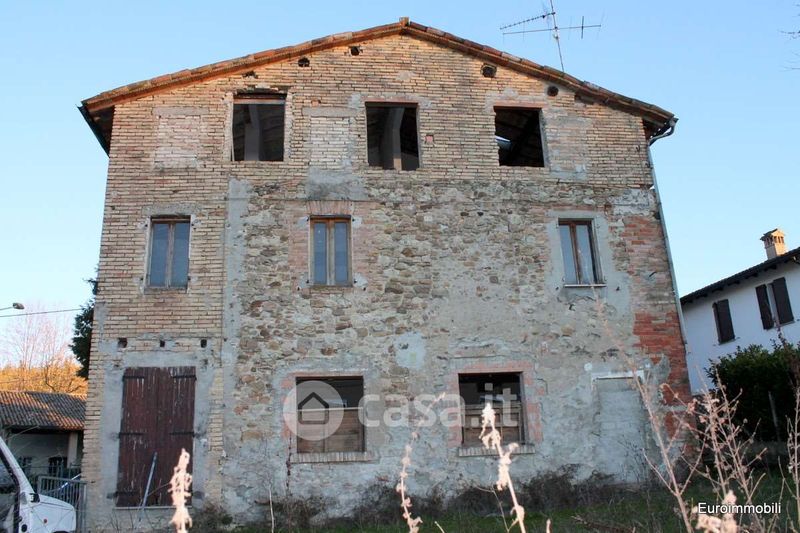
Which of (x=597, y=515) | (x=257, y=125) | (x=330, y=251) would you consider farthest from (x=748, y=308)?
(x=257, y=125)

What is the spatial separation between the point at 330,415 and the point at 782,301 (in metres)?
14.6

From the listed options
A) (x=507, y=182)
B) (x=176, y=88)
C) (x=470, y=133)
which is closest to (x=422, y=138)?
(x=470, y=133)

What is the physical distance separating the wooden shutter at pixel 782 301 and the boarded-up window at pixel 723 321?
2.01 meters

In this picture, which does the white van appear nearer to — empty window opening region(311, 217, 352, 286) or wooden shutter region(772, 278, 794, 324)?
empty window opening region(311, 217, 352, 286)

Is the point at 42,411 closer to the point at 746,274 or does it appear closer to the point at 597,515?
the point at 597,515

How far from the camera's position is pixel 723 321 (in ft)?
73.4

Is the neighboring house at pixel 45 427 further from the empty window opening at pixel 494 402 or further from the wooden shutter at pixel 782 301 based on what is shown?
the wooden shutter at pixel 782 301

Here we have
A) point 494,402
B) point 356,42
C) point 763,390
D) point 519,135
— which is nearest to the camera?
point 494,402

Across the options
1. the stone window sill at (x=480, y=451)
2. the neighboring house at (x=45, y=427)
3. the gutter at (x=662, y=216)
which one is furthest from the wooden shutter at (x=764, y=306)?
the neighboring house at (x=45, y=427)

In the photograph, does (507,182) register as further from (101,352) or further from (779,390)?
(101,352)

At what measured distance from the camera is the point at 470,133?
13.5m

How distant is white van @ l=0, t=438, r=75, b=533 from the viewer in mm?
7266

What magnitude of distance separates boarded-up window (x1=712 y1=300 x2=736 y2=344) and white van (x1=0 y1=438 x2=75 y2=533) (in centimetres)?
2006

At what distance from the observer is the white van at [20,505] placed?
7266mm
